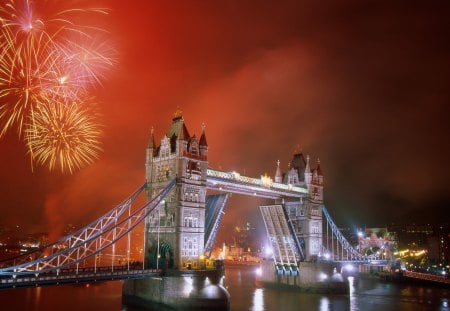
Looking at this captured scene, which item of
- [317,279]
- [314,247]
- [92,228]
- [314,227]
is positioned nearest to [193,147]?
[92,228]

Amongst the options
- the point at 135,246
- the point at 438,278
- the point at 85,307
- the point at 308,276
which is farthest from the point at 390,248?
the point at 135,246

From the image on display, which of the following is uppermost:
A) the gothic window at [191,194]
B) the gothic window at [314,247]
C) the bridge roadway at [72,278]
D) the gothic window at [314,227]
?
the gothic window at [191,194]

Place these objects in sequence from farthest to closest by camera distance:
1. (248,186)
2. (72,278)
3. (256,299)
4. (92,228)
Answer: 1. (248,186)
2. (256,299)
3. (92,228)
4. (72,278)

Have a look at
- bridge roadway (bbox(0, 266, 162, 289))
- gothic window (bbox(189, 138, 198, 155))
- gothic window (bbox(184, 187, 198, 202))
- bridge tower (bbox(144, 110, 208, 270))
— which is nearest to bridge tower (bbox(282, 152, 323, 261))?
bridge tower (bbox(144, 110, 208, 270))

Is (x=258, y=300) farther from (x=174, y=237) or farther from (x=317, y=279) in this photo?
(x=174, y=237)

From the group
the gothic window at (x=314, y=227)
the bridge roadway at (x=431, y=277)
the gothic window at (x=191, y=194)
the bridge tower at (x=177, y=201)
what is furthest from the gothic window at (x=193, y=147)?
the bridge roadway at (x=431, y=277)

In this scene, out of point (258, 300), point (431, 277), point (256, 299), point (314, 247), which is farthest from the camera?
point (431, 277)

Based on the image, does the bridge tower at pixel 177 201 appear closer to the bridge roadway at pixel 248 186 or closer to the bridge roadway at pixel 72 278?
the bridge roadway at pixel 248 186
